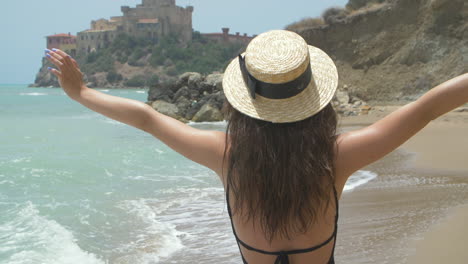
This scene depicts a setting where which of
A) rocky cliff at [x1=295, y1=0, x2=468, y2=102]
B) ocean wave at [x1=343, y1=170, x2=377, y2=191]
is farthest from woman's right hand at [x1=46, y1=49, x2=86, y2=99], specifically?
rocky cliff at [x1=295, y1=0, x2=468, y2=102]

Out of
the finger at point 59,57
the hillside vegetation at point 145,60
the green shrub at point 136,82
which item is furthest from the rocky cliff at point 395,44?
the green shrub at point 136,82

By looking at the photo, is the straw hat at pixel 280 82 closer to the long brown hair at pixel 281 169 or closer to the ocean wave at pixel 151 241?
the long brown hair at pixel 281 169

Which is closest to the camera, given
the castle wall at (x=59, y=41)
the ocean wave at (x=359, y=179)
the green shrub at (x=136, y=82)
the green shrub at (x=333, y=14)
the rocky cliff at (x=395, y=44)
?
the ocean wave at (x=359, y=179)

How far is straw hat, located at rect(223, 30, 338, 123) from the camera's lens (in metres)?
1.40

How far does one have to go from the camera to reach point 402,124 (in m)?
1.46

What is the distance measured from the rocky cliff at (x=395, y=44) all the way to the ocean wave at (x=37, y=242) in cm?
1805

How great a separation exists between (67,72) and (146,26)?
103 metres

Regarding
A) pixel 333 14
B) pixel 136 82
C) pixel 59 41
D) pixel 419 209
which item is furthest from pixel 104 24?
pixel 419 209

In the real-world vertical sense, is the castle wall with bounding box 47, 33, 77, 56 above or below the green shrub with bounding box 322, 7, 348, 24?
below

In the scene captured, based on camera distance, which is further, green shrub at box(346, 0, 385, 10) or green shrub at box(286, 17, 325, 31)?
green shrub at box(286, 17, 325, 31)

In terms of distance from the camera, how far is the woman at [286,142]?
4.66 feet

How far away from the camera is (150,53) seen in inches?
3883

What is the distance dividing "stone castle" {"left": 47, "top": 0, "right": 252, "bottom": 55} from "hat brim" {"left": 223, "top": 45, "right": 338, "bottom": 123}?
101 m

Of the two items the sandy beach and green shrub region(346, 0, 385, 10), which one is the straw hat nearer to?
the sandy beach
